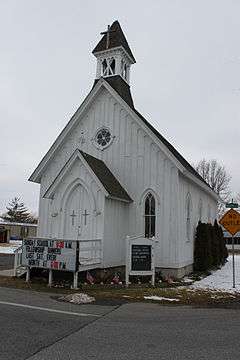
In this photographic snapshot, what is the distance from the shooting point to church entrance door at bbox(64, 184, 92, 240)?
16989mm

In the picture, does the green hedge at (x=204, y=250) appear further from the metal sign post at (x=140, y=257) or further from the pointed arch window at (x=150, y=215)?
the metal sign post at (x=140, y=257)

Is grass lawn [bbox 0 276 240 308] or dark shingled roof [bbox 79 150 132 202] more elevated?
dark shingled roof [bbox 79 150 132 202]

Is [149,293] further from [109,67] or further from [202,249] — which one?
[109,67]

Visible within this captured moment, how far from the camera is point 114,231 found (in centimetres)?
1730

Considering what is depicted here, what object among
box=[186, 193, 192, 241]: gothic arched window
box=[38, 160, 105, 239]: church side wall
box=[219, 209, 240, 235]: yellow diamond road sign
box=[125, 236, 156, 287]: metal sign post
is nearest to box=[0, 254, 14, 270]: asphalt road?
box=[38, 160, 105, 239]: church side wall

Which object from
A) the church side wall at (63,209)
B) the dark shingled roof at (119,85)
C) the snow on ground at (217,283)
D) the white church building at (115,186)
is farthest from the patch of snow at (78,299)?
the dark shingled roof at (119,85)

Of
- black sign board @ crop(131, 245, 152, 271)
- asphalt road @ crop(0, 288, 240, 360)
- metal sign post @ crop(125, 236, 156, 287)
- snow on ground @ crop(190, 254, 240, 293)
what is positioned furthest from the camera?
black sign board @ crop(131, 245, 152, 271)

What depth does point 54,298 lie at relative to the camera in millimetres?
11633

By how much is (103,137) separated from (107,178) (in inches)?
116

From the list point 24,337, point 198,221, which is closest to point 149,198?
point 198,221

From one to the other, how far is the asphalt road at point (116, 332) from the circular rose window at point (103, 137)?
10.0m

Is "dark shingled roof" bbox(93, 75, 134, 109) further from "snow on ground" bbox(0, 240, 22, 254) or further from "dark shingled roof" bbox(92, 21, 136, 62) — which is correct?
"snow on ground" bbox(0, 240, 22, 254)

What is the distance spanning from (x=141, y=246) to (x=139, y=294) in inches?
115

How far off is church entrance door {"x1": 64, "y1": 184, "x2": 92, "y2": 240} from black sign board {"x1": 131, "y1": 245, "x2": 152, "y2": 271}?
240 centimetres
